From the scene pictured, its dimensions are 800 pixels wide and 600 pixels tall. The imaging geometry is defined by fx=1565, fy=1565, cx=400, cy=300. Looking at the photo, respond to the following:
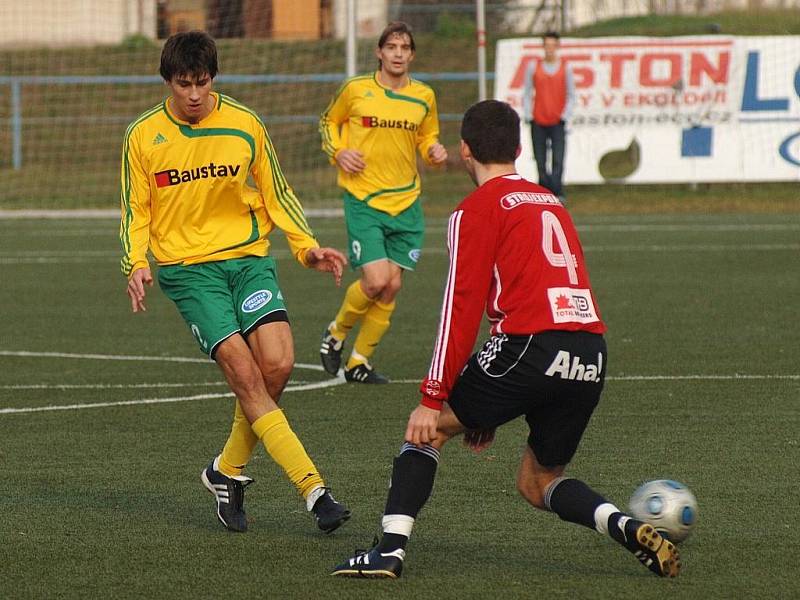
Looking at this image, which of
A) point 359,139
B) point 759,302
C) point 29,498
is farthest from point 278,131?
point 29,498

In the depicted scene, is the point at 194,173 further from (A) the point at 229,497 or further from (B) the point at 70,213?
(B) the point at 70,213

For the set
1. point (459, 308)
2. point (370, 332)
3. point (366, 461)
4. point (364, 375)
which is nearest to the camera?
point (459, 308)

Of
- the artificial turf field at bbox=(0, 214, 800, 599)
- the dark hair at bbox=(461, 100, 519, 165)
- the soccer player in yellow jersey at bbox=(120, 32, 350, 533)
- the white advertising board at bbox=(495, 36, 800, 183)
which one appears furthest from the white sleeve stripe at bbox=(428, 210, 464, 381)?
the white advertising board at bbox=(495, 36, 800, 183)

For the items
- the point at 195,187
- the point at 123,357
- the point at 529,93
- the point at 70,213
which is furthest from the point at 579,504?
the point at 70,213

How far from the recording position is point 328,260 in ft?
20.0

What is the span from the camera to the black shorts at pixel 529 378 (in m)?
4.96

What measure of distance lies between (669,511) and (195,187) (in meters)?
2.24

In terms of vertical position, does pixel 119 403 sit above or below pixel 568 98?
below

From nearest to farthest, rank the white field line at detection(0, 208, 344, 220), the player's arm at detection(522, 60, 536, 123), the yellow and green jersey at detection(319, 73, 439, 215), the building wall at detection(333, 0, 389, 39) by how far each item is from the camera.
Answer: the yellow and green jersey at detection(319, 73, 439, 215) < the player's arm at detection(522, 60, 536, 123) < the white field line at detection(0, 208, 344, 220) < the building wall at detection(333, 0, 389, 39)

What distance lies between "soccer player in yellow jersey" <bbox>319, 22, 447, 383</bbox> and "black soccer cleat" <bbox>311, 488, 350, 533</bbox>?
393 centimetres

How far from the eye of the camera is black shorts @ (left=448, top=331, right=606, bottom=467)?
195 inches

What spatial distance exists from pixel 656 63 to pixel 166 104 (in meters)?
17.6

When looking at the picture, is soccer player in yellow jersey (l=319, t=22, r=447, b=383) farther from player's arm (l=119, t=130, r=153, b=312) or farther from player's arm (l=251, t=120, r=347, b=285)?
player's arm (l=119, t=130, r=153, b=312)

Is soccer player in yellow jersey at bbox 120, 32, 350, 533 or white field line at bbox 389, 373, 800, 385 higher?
soccer player in yellow jersey at bbox 120, 32, 350, 533
